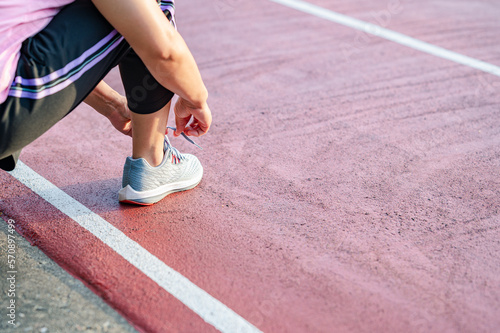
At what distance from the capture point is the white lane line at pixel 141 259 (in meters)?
1.95

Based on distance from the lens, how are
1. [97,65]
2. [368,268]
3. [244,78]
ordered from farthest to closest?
[244,78], [368,268], [97,65]

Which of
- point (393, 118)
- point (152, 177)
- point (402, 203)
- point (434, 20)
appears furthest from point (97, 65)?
point (434, 20)

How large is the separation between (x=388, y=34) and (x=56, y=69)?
4.03 meters

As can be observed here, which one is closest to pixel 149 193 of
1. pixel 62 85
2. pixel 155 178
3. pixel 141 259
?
pixel 155 178

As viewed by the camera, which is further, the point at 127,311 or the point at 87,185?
the point at 87,185

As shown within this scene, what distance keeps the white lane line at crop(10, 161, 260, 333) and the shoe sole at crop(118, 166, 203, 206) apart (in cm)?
15

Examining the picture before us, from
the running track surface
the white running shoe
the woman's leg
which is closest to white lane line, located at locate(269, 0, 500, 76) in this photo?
the running track surface

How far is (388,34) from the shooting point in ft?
17.4

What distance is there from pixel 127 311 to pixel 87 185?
104 cm

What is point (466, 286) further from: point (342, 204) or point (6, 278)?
point (6, 278)

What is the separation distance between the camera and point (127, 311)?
1.97 m

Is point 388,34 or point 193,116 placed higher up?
point 193,116

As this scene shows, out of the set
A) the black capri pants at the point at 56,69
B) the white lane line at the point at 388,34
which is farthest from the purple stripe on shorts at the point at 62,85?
the white lane line at the point at 388,34

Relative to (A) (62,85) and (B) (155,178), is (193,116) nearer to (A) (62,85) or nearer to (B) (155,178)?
(B) (155,178)
